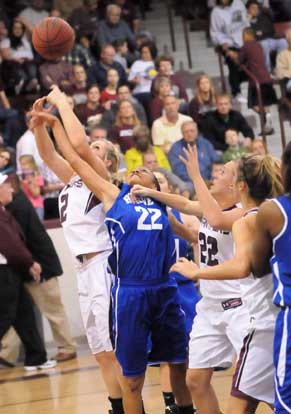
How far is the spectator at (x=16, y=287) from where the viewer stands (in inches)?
400

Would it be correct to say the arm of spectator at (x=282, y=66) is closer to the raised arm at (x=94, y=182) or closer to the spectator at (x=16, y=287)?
the spectator at (x=16, y=287)

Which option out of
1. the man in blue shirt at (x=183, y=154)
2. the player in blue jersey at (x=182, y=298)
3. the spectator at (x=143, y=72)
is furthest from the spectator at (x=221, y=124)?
the player in blue jersey at (x=182, y=298)

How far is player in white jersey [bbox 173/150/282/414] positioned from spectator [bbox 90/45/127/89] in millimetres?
9658

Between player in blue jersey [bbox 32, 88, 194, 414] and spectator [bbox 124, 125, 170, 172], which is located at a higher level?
player in blue jersey [bbox 32, 88, 194, 414]

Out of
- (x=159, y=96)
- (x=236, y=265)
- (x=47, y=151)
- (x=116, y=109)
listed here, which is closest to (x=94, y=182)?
(x=47, y=151)

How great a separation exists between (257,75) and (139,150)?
385 centimetres

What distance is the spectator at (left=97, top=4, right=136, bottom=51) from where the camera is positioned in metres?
16.6

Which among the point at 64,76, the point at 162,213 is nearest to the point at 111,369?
the point at 162,213

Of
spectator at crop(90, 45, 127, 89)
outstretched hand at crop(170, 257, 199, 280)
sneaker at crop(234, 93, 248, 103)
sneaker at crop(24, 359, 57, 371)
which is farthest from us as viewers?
sneaker at crop(234, 93, 248, 103)

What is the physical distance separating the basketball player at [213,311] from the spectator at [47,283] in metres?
3.91

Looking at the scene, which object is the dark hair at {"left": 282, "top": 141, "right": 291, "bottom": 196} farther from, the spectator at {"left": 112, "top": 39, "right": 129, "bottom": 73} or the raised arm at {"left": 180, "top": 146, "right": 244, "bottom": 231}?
the spectator at {"left": 112, "top": 39, "right": 129, "bottom": 73}

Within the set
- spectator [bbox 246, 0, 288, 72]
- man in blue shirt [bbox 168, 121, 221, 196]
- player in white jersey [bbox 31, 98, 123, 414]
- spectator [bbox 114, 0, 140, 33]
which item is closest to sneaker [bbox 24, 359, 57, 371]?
player in white jersey [bbox 31, 98, 123, 414]

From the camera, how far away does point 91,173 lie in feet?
22.7

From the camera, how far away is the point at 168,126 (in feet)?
44.7
